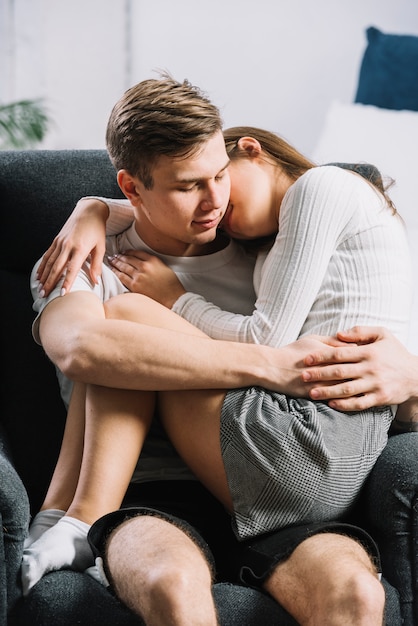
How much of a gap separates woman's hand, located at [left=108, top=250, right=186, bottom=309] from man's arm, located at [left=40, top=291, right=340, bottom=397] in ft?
0.61

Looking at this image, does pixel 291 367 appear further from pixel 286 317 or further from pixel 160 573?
pixel 160 573

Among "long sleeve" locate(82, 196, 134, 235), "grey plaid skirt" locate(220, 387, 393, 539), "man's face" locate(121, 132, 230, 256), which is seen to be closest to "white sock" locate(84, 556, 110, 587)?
"grey plaid skirt" locate(220, 387, 393, 539)

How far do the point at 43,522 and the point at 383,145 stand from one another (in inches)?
60.0

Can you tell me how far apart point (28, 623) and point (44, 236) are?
857 mm

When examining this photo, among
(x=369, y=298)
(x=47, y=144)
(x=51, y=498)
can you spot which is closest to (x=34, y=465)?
(x=51, y=498)

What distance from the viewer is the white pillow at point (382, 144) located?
2.56 meters

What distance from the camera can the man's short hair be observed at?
5.36 ft

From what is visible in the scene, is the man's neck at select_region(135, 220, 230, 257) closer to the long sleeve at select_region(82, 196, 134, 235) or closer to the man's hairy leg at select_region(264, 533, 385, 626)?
the long sleeve at select_region(82, 196, 134, 235)

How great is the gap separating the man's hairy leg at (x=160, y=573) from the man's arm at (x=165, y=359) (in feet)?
0.77

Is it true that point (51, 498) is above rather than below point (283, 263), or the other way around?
below

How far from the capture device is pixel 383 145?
8.66 feet

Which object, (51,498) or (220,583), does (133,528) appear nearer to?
(220,583)

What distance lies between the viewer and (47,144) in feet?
10.8

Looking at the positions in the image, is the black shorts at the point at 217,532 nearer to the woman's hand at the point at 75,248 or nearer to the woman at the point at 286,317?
the woman at the point at 286,317
